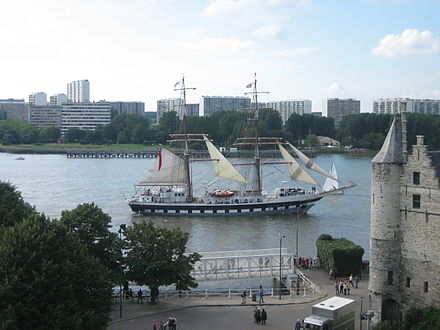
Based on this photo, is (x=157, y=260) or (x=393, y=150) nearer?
(x=393, y=150)

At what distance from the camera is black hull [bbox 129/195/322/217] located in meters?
79.4

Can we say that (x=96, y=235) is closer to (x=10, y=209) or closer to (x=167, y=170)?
(x=10, y=209)

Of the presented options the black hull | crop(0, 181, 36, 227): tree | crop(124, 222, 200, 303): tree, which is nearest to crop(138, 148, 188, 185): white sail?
the black hull

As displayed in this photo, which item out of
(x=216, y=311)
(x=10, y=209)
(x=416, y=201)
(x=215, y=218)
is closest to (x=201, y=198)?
(x=215, y=218)

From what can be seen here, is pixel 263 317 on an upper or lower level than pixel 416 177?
lower

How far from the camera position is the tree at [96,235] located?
34.8 metres

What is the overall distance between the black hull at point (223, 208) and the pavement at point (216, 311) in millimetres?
42167

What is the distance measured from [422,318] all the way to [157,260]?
1382 cm

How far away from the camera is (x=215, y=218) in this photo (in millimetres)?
77938

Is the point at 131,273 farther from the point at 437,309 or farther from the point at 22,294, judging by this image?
the point at 437,309

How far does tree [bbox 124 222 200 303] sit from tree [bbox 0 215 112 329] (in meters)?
6.64

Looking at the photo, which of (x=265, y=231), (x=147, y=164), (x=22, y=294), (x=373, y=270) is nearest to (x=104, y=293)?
(x=22, y=294)

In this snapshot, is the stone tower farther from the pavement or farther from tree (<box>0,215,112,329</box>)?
tree (<box>0,215,112,329</box>)

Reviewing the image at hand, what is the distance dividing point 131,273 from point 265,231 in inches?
1363
